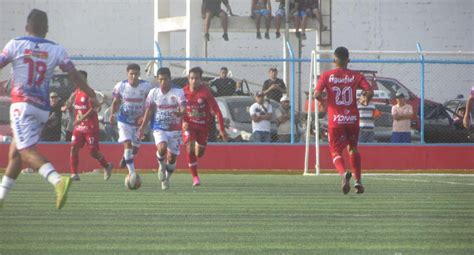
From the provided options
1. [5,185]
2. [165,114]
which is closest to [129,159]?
[165,114]

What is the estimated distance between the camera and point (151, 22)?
37969mm

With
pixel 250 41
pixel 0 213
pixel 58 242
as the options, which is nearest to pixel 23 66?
pixel 0 213

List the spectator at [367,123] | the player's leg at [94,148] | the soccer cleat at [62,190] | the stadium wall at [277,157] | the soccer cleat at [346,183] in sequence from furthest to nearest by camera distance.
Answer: the spectator at [367,123], the stadium wall at [277,157], the player's leg at [94,148], the soccer cleat at [346,183], the soccer cleat at [62,190]

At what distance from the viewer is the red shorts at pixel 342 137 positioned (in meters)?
18.8

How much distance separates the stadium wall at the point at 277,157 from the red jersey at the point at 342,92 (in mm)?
9815

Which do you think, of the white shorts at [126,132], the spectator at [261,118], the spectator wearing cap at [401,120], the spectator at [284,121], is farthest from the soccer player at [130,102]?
the spectator wearing cap at [401,120]

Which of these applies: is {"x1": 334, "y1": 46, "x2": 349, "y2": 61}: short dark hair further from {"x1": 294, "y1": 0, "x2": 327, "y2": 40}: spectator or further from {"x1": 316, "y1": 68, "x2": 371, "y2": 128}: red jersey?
{"x1": 294, "y1": 0, "x2": 327, "y2": 40}: spectator

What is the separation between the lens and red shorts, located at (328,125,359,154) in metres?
18.8

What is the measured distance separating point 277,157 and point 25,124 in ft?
52.1

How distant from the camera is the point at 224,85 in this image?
2956 centimetres

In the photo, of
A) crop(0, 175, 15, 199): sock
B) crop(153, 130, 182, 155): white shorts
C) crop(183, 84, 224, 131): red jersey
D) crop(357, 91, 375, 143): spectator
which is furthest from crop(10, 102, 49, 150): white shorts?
crop(357, 91, 375, 143): spectator

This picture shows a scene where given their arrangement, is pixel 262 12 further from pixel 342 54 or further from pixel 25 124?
pixel 25 124

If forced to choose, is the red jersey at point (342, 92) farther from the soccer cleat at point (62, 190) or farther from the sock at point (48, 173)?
the soccer cleat at point (62, 190)

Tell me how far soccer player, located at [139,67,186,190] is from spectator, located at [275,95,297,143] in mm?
8177
